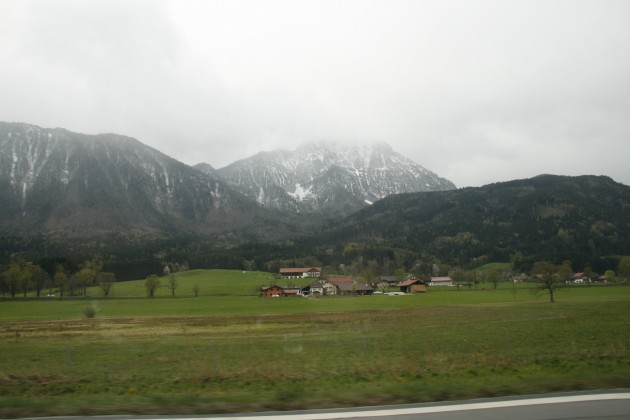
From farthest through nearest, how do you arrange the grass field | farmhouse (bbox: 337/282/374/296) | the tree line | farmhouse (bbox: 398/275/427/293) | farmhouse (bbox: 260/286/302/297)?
1. farmhouse (bbox: 398/275/427/293)
2. farmhouse (bbox: 337/282/374/296)
3. farmhouse (bbox: 260/286/302/297)
4. the tree line
5. the grass field

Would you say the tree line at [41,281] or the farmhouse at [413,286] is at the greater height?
the tree line at [41,281]

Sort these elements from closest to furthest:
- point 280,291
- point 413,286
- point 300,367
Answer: point 300,367, point 280,291, point 413,286

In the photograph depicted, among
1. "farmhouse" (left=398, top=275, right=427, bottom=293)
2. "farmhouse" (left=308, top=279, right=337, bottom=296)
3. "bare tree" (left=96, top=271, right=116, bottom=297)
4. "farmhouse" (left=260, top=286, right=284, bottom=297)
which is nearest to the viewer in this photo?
"bare tree" (left=96, top=271, right=116, bottom=297)

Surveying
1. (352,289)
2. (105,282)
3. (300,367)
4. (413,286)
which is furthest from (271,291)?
(300,367)

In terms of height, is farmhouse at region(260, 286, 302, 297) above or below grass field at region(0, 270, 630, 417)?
below

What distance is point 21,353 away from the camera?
105ft

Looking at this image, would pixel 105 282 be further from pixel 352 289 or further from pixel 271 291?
pixel 352 289

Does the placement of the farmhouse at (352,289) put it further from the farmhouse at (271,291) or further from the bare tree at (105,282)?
the bare tree at (105,282)

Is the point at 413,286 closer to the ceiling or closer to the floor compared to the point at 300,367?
closer to the floor

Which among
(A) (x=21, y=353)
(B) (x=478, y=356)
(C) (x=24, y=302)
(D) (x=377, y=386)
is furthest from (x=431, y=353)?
(C) (x=24, y=302)

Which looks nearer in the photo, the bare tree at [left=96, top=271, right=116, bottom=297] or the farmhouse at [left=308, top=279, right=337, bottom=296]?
the bare tree at [left=96, top=271, right=116, bottom=297]

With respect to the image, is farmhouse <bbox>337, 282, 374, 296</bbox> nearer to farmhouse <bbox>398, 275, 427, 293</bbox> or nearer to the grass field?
farmhouse <bbox>398, 275, 427, 293</bbox>

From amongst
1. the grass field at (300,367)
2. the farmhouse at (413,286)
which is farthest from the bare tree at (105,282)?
the farmhouse at (413,286)

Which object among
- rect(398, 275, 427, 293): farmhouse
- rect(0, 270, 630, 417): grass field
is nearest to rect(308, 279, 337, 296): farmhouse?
rect(398, 275, 427, 293): farmhouse
